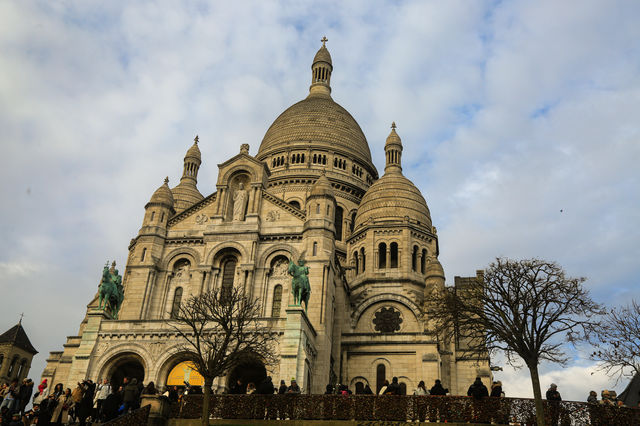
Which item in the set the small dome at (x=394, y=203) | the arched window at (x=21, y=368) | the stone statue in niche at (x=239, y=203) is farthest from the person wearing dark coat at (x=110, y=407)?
the arched window at (x=21, y=368)

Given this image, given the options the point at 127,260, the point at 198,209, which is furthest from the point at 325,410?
the point at 127,260

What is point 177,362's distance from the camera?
3588 cm

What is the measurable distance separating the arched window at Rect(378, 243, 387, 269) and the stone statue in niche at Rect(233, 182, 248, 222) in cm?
1324

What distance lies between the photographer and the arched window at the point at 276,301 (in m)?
41.2

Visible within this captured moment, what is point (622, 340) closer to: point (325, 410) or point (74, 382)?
point (325, 410)

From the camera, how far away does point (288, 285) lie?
41.9 m

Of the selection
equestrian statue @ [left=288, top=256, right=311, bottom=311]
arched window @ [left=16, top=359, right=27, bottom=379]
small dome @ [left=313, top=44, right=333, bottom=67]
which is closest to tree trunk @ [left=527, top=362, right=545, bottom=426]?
equestrian statue @ [left=288, top=256, right=311, bottom=311]

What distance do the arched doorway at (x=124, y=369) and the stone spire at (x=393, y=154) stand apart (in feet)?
104

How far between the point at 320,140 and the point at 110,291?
1386 inches

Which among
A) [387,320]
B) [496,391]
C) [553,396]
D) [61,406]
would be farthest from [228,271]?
[553,396]

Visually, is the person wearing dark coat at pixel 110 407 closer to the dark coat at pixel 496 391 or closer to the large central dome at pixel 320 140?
the dark coat at pixel 496 391

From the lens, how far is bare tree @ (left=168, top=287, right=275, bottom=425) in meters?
26.9

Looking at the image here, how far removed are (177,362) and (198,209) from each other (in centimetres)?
1368

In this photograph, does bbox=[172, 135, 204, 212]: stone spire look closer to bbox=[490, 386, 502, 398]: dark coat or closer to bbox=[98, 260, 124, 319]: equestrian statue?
bbox=[98, 260, 124, 319]: equestrian statue
